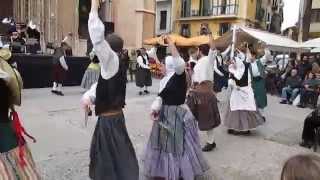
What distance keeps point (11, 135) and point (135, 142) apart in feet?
11.7

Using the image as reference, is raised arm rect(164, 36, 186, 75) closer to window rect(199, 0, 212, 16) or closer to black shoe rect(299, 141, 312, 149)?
black shoe rect(299, 141, 312, 149)

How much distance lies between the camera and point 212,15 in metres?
41.2

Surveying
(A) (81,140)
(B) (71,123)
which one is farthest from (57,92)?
(A) (81,140)

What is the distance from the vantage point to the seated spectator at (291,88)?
1306 centimetres

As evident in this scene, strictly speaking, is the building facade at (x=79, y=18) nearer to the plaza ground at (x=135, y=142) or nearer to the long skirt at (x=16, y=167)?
the plaza ground at (x=135, y=142)

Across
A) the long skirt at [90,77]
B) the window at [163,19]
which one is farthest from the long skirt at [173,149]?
the window at [163,19]

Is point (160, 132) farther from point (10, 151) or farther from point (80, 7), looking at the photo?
point (80, 7)

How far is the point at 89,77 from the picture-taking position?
34.5ft

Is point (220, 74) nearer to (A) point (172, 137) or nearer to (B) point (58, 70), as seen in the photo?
(B) point (58, 70)

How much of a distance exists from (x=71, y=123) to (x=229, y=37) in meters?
9.72

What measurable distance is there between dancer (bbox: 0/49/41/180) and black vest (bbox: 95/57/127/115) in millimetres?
800

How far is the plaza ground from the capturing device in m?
5.21

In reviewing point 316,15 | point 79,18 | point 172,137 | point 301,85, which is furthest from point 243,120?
point 316,15

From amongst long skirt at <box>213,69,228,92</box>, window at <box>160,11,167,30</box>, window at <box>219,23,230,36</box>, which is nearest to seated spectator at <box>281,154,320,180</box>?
long skirt at <box>213,69,228,92</box>
